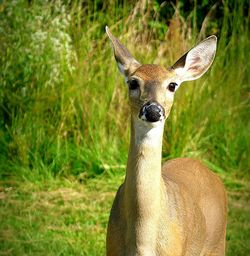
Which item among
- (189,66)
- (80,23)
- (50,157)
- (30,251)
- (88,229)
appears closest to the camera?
(189,66)

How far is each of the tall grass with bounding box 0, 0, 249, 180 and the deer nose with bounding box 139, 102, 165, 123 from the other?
347 centimetres

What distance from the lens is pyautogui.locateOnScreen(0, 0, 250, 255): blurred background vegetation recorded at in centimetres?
724

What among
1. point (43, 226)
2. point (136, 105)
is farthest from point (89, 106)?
point (136, 105)

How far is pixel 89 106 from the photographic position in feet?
25.5

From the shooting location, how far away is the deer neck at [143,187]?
418cm

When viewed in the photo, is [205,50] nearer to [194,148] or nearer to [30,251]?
[30,251]

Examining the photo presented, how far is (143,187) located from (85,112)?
3606mm

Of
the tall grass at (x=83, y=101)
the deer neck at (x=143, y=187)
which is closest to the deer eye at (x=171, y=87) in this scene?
the deer neck at (x=143, y=187)

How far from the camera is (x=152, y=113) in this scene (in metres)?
4.03

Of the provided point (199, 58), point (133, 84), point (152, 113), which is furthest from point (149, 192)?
point (199, 58)

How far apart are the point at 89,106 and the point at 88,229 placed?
1683mm

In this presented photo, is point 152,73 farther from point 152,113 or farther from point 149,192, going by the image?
point 149,192

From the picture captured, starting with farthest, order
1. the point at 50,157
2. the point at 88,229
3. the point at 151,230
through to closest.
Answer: the point at 50,157
the point at 88,229
the point at 151,230

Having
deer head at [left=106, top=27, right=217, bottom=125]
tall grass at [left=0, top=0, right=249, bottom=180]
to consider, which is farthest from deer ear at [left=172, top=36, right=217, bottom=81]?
tall grass at [left=0, top=0, right=249, bottom=180]
